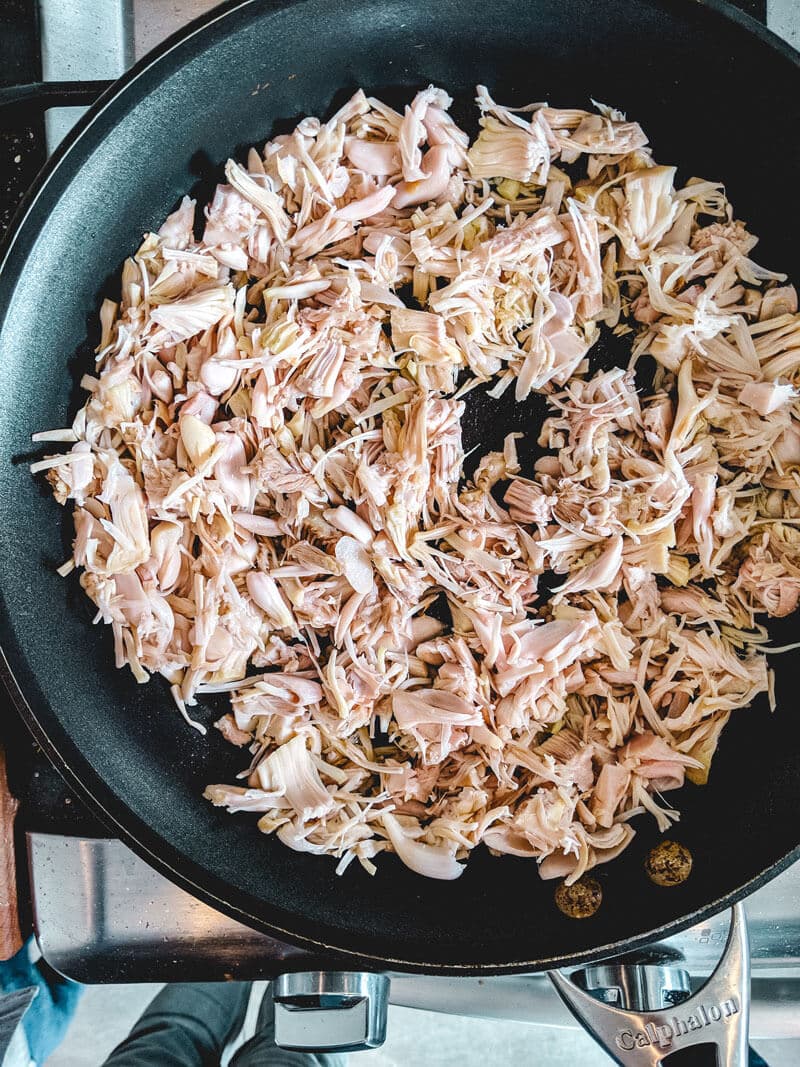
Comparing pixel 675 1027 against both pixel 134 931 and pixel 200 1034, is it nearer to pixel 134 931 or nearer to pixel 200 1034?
pixel 134 931

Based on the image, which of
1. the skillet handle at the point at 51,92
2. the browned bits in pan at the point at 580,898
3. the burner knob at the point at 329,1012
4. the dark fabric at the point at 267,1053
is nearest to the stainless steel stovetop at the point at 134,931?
the burner knob at the point at 329,1012

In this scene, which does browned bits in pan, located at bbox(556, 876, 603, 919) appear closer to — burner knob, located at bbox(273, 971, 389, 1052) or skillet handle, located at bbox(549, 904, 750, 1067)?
skillet handle, located at bbox(549, 904, 750, 1067)

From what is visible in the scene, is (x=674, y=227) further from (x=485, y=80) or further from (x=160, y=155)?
(x=160, y=155)

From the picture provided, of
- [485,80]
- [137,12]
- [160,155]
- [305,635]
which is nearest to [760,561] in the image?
[305,635]

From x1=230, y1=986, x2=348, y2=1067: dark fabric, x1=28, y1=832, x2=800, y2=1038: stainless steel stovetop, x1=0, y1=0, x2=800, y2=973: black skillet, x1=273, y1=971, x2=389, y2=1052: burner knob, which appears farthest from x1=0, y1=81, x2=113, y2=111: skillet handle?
x1=230, y1=986, x2=348, y2=1067: dark fabric

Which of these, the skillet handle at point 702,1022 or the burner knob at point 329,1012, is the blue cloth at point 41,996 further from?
the skillet handle at point 702,1022
